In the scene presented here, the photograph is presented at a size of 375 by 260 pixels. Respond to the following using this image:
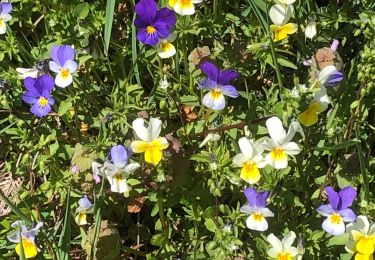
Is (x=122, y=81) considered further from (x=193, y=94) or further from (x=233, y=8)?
(x=233, y=8)

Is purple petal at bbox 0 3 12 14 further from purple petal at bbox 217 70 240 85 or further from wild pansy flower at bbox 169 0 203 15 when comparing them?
purple petal at bbox 217 70 240 85

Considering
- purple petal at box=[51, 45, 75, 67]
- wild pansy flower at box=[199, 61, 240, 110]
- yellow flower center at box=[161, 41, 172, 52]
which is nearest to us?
wild pansy flower at box=[199, 61, 240, 110]

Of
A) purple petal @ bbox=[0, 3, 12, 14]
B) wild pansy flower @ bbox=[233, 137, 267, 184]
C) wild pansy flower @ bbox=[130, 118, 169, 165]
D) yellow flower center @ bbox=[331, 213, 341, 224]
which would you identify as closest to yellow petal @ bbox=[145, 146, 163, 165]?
wild pansy flower @ bbox=[130, 118, 169, 165]

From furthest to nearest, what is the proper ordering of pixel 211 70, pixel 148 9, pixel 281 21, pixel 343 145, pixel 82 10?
pixel 82 10
pixel 281 21
pixel 148 9
pixel 211 70
pixel 343 145

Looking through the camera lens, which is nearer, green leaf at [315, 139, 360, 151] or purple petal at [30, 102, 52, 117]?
green leaf at [315, 139, 360, 151]

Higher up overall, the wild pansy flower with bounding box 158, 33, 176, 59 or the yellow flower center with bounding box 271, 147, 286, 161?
the wild pansy flower with bounding box 158, 33, 176, 59

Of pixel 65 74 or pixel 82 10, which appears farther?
pixel 82 10

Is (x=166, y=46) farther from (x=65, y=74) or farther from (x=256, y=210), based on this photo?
(x=256, y=210)

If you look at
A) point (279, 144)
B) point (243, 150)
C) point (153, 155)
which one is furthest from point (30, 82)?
point (279, 144)
